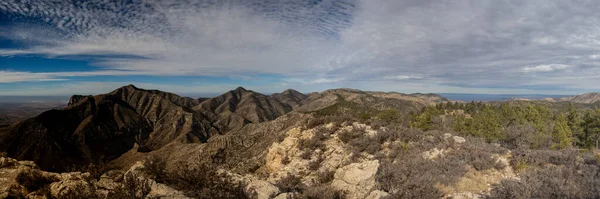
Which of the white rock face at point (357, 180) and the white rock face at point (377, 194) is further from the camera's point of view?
the white rock face at point (357, 180)

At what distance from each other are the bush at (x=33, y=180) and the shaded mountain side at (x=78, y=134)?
9118 cm

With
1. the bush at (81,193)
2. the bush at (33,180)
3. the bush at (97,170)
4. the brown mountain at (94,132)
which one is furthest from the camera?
the brown mountain at (94,132)

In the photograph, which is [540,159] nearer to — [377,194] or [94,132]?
[377,194]

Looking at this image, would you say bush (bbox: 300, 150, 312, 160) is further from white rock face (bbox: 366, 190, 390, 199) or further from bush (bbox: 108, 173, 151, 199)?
bush (bbox: 108, 173, 151, 199)

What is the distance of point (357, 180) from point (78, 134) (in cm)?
17405

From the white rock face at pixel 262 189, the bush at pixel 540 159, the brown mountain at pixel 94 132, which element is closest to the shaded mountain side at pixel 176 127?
the brown mountain at pixel 94 132

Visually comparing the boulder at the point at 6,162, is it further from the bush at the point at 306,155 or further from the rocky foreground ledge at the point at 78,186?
the bush at the point at 306,155

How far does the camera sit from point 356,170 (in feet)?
39.1

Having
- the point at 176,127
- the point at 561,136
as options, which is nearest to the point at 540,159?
the point at 561,136

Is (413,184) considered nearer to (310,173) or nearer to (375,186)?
(375,186)

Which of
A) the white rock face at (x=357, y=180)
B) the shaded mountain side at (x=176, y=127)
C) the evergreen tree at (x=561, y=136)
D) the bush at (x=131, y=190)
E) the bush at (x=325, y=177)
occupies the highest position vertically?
the bush at (x=131, y=190)

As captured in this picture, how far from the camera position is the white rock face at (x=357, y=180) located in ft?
34.2

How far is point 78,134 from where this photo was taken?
143 metres

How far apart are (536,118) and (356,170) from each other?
142 ft
